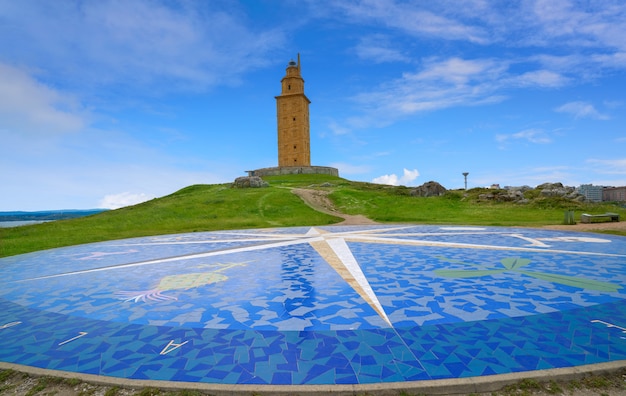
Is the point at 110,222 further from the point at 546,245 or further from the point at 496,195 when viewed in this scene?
the point at 496,195

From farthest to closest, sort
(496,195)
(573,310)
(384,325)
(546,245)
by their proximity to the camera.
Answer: (496,195), (546,245), (573,310), (384,325)

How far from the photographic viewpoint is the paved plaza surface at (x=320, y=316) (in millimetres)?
4242

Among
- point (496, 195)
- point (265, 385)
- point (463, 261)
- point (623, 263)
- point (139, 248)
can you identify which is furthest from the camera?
point (496, 195)

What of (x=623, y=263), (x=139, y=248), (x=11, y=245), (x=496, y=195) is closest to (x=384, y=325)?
(x=623, y=263)

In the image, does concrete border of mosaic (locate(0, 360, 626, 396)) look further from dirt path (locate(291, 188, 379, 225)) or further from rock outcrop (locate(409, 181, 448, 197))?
rock outcrop (locate(409, 181, 448, 197))

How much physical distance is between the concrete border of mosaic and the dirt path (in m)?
21.3

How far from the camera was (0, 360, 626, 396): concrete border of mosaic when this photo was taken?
11.9 ft

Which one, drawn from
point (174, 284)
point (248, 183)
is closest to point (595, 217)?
point (174, 284)

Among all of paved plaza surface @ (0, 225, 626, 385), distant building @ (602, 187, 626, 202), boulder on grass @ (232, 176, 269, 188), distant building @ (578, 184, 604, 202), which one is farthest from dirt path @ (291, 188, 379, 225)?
distant building @ (602, 187, 626, 202)

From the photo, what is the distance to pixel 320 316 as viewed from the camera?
235 inches

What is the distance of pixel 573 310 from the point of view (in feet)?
19.2

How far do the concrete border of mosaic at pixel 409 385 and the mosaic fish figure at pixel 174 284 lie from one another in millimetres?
3502

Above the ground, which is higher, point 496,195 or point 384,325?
point 496,195

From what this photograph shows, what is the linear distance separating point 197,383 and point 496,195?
35.1 metres
